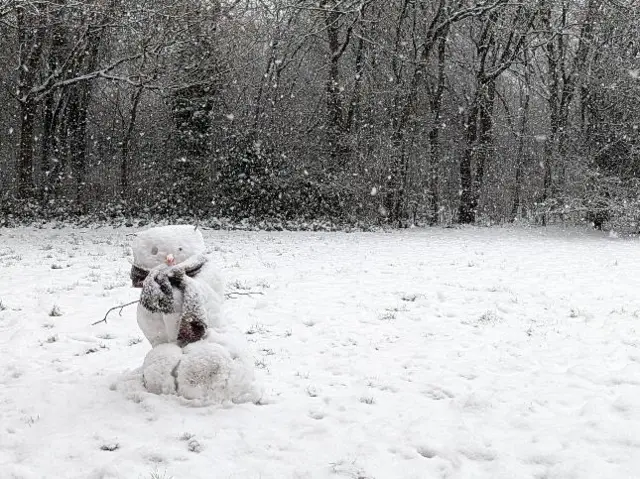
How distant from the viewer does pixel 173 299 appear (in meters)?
4.06

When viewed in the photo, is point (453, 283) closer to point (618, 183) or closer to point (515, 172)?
point (618, 183)

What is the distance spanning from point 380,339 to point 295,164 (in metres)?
10.9

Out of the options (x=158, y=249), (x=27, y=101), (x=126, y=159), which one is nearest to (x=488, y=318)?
(x=158, y=249)

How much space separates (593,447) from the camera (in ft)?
12.2

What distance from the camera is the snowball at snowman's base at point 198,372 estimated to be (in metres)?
4.08

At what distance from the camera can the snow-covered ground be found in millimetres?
3520

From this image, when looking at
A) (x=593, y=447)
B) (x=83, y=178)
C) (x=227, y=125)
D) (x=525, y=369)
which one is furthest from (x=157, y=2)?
(x=593, y=447)

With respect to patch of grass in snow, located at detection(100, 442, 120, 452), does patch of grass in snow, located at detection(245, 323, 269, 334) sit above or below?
above

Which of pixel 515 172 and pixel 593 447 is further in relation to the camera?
pixel 515 172

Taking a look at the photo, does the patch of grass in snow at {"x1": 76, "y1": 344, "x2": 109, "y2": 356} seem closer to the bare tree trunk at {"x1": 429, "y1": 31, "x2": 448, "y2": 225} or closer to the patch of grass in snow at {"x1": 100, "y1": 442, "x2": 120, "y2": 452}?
the patch of grass in snow at {"x1": 100, "y1": 442, "x2": 120, "y2": 452}

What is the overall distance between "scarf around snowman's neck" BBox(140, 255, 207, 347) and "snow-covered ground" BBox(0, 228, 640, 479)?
0.54 m

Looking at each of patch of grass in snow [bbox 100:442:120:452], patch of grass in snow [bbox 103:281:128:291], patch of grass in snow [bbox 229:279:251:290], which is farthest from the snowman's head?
patch of grass in snow [bbox 103:281:128:291]

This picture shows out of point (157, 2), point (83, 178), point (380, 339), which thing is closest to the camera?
point (380, 339)

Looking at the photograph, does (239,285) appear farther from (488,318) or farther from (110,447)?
(110,447)
